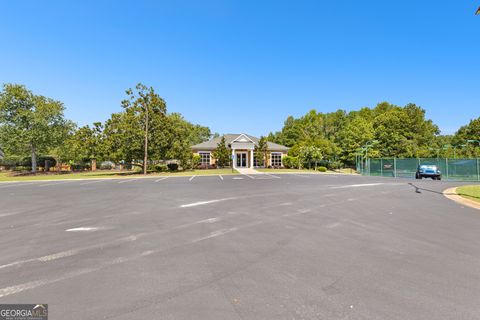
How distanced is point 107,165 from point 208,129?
144ft

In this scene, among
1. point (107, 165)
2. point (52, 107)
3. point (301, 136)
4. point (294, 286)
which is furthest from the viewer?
point (301, 136)

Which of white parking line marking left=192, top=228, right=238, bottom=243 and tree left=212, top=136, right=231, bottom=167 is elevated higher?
tree left=212, top=136, right=231, bottom=167

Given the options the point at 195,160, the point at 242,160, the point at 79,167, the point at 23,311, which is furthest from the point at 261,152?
the point at 23,311

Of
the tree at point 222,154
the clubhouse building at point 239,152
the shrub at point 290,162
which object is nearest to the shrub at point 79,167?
the clubhouse building at point 239,152

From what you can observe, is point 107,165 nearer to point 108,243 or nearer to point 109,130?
point 109,130

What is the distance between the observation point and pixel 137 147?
30.3 meters

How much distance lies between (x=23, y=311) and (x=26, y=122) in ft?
142

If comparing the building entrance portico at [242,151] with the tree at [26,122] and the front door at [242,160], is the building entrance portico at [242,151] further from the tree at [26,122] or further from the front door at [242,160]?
the tree at [26,122]

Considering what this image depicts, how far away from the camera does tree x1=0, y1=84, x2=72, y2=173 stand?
34.5 m

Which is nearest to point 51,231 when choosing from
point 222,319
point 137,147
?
point 222,319

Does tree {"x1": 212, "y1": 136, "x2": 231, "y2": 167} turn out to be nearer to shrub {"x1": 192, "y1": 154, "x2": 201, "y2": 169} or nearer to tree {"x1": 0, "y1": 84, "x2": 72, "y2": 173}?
shrub {"x1": 192, "y1": 154, "x2": 201, "y2": 169}

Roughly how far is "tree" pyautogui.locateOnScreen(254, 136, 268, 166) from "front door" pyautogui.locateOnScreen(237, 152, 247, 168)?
6.84 feet

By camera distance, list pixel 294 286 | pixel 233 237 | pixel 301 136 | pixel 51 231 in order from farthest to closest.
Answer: pixel 301 136 → pixel 51 231 → pixel 233 237 → pixel 294 286

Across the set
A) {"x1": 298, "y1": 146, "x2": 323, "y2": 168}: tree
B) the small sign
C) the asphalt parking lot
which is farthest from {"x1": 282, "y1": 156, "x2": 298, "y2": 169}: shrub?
the small sign
